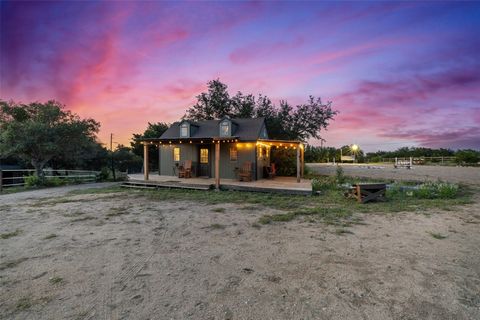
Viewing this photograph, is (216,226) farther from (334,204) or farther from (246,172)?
(246,172)

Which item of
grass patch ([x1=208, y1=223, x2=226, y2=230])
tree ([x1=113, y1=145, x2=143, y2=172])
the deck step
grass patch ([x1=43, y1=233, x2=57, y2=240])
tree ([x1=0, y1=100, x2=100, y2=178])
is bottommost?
grass patch ([x1=208, y1=223, x2=226, y2=230])

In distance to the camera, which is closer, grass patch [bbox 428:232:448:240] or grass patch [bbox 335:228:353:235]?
grass patch [bbox 428:232:448:240]

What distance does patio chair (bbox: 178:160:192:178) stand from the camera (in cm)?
1414

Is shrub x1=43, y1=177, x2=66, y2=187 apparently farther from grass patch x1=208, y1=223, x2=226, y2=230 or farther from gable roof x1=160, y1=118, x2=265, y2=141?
grass patch x1=208, y1=223, x2=226, y2=230

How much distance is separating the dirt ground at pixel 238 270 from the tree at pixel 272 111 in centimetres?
1908

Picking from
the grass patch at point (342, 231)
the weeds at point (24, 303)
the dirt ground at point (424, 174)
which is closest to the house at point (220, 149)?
the dirt ground at point (424, 174)

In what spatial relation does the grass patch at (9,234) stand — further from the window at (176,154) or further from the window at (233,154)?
the window at (176,154)

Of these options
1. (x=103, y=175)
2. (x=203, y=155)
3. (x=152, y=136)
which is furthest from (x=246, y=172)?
(x=152, y=136)

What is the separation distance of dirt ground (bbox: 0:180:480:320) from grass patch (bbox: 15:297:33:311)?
0.04ft

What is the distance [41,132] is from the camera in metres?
13.0

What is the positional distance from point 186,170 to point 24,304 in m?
11.8

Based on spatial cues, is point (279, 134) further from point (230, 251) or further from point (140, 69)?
point (230, 251)

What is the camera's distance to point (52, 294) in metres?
2.57

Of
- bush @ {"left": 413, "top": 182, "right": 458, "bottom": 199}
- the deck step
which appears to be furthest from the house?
bush @ {"left": 413, "top": 182, "right": 458, "bottom": 199}
